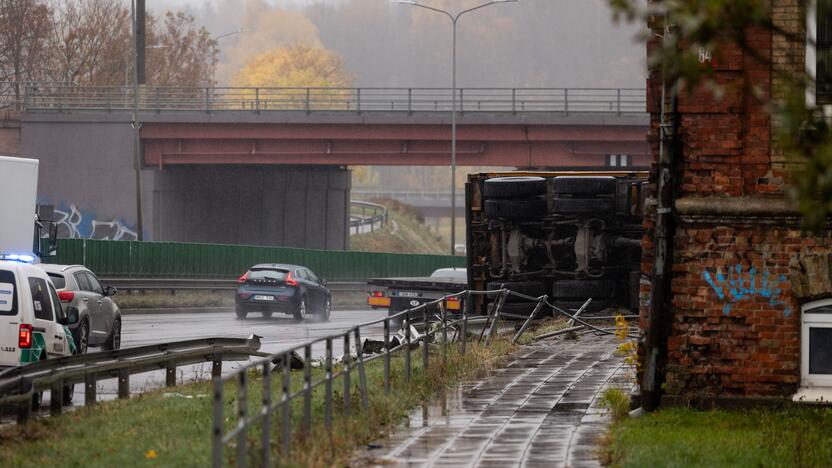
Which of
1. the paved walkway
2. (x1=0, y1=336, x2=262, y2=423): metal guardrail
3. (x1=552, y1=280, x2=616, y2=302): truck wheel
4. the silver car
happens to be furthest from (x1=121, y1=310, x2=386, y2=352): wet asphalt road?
the paved walkway

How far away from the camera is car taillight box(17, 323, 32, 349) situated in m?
16.6

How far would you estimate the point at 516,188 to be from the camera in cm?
2572

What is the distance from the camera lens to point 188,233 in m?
68.5

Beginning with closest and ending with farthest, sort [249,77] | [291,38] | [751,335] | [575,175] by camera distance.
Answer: [751,335]
[575,175]
[249,77]
[291,38]

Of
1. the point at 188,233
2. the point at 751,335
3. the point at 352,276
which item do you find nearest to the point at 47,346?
the point at 751,335

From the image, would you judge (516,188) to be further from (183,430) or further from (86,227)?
(86,227)

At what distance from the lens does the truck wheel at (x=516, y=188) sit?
25.7 meters

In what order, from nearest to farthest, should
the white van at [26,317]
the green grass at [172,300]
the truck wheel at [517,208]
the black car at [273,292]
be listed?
the white van at [26,317] → the truck wheel at [517,208] → the black car at [273,292] → the green grass at [172,300]

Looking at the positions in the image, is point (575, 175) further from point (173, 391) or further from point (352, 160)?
point (352, 160)

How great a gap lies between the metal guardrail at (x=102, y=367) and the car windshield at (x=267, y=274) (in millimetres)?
17734

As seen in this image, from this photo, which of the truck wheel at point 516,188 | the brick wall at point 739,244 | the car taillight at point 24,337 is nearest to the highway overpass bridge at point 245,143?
the truck wheel at point 516,188

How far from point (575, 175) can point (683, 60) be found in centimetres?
1988

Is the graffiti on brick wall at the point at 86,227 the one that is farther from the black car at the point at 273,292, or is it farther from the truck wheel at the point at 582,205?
the truck wheel at the point at 582,205

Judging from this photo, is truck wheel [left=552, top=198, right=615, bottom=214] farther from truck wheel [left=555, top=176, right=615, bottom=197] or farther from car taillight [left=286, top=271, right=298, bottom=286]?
car taillight [left=286, top=271, right=298, bottom=286]
